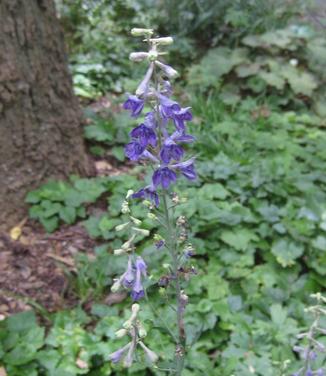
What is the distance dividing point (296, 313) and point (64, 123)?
220 centimetres

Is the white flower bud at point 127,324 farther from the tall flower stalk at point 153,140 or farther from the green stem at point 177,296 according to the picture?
the green stem at point 177,296

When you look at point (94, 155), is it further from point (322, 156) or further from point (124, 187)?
point (322, 156)

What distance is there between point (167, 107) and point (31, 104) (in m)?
2.39

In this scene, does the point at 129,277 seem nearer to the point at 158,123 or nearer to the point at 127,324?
the point at 127,324

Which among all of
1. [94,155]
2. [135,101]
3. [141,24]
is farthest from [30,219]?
[141,24]

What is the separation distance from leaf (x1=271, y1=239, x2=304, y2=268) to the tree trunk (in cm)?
173

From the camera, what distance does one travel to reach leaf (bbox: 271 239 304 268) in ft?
11.0

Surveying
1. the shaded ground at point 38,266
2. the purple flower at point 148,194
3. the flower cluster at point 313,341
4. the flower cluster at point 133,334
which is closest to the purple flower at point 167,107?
the purple flower at point 148,194

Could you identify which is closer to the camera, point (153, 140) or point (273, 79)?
point (153, 140)

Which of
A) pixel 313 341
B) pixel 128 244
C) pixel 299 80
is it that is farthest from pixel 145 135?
pixel 299 80

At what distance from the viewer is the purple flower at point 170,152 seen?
1525mm

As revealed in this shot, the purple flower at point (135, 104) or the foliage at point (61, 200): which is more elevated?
the purple flower at point (135, 104)

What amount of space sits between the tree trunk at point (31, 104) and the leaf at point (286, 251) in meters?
1.73

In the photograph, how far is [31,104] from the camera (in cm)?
367
